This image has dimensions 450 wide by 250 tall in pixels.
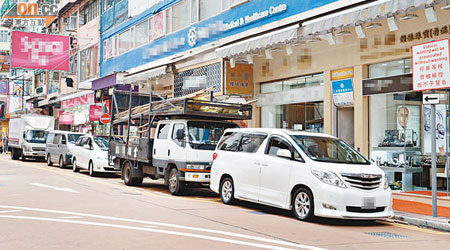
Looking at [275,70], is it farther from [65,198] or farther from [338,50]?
[65,198]

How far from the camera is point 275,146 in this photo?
11055mm

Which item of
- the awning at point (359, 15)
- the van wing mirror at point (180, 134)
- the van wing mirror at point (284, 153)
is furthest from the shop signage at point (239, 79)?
the van wing mirror at point (284, 153)

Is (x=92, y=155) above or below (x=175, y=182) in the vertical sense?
above

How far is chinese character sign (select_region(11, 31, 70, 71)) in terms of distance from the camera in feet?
112

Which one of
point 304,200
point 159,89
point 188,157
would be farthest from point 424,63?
point 159,89

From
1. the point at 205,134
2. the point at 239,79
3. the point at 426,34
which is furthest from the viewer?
the point at 239,79

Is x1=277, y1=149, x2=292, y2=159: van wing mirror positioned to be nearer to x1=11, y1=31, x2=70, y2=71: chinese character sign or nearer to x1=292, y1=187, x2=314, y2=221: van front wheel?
x1=292, y1=187, x2=314, y2=221: van front wheel

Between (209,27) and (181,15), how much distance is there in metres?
3.11

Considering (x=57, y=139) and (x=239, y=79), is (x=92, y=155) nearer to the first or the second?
(x=57, y=139)

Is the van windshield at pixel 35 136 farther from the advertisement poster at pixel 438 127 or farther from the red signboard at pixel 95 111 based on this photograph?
the advertisement poster at pixel 438 127

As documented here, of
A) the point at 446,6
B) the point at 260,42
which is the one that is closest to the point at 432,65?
the point at 446,6

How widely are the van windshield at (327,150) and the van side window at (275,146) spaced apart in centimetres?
25

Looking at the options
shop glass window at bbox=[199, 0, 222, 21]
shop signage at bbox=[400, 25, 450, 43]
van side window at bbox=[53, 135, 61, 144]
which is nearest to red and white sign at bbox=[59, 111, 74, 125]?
van side window at bbox=[53, 135, 61, 144]

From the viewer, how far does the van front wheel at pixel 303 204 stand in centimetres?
977
